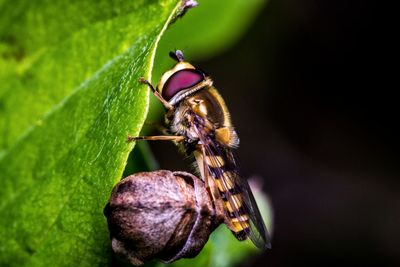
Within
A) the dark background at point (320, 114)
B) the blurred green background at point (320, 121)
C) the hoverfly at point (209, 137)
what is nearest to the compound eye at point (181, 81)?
the hoverfly at point (209, 137)

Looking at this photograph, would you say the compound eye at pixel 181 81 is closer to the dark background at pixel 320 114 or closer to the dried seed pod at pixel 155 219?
the dried seed pod at pixel 155 219

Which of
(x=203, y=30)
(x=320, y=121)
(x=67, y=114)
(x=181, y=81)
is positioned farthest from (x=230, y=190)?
(x=320, y=121)

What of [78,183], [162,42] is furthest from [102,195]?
[162,42]

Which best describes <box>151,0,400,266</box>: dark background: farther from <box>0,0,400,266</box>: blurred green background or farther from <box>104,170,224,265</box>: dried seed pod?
<box>104,170,224,265</box>: dried seed pod

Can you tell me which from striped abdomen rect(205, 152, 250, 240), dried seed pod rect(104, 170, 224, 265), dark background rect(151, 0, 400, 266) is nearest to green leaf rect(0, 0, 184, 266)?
dried seed pod rect(104, 170, 224, 265)

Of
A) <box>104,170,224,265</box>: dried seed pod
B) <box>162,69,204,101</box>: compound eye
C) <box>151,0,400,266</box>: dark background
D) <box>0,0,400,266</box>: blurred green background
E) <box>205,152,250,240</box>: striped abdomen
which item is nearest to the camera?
<box>104,170,224,265</box>: dried seed pod

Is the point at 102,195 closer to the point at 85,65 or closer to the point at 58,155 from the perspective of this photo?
the point at 58,155

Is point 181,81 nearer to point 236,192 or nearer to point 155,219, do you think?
point 236,192
